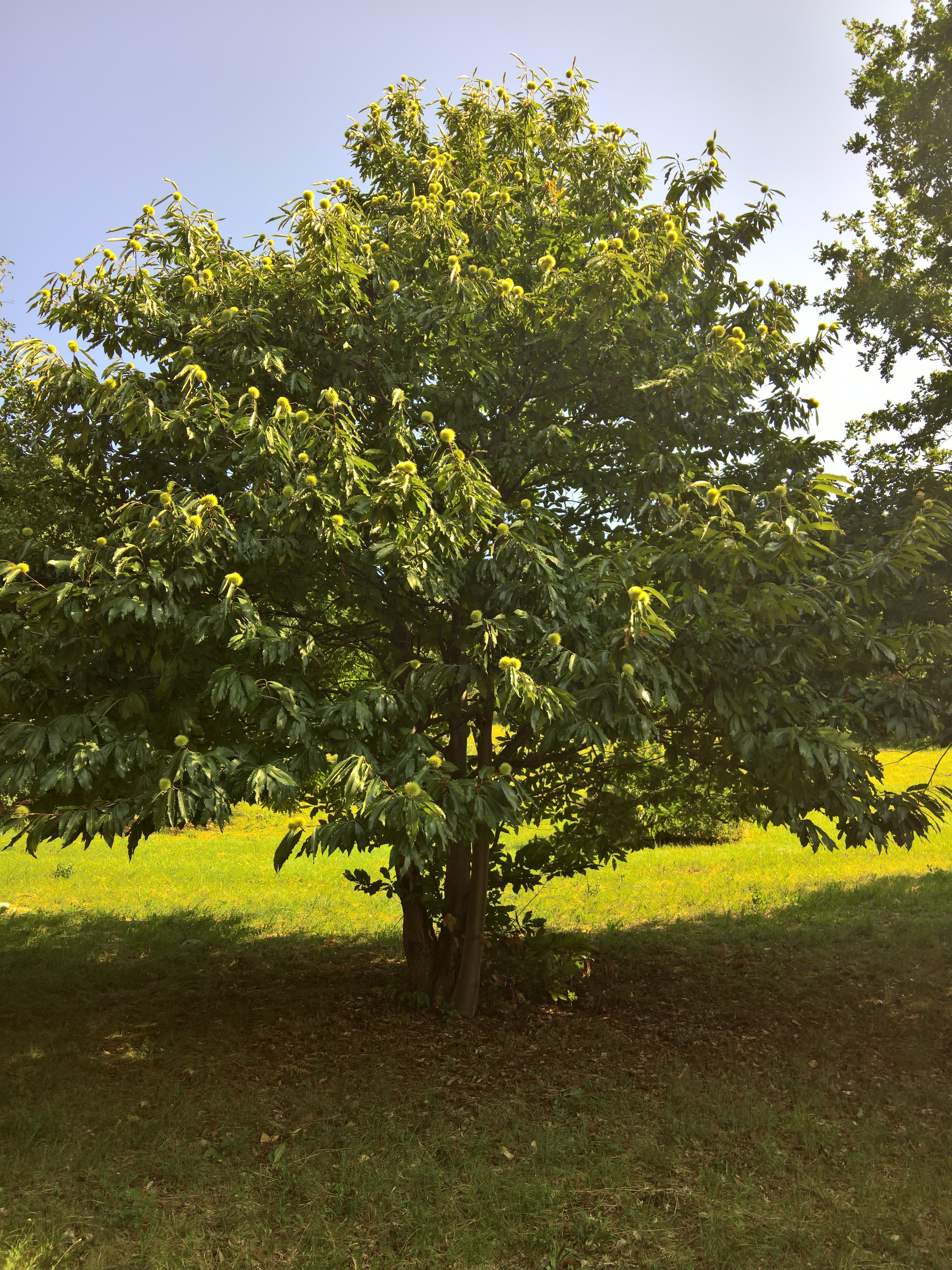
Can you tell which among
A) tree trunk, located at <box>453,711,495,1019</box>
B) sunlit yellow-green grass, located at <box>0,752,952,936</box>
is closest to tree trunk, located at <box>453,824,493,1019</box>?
tree trunk, located at <box>453,711,495,1019</box>

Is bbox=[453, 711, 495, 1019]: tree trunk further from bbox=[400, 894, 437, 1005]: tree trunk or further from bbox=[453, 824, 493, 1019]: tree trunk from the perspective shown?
bbox=[400, 894, 437, 1005]: tree trunk

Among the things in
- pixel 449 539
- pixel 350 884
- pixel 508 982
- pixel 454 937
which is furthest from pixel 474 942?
pixel 350 884

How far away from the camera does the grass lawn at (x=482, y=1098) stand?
4.46 m

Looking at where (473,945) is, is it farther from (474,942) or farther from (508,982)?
(508,982)

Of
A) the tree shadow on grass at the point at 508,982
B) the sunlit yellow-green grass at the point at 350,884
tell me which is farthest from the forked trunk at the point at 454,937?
the sunlit yellow-green grass at the point at 350,884

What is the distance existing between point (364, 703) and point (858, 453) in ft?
22.9

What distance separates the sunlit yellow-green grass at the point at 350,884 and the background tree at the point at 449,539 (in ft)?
14.2

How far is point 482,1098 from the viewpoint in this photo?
6.16 metres

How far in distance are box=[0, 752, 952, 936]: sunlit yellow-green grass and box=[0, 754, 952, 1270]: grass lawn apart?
242 millimetres

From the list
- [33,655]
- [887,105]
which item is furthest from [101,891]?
[887,105]

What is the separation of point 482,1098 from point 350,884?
767 centimetres

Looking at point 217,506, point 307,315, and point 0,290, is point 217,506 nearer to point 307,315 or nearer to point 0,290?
point 307,315

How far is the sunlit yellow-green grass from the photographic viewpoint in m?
11.9

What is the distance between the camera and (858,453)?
370 inches
